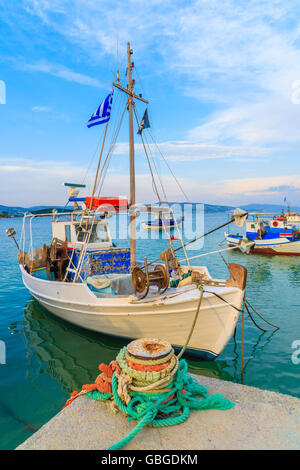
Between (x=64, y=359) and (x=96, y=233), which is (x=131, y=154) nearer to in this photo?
(x=96, y=233)

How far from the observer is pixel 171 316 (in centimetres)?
696

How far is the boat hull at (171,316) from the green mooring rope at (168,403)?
3122 millimetres

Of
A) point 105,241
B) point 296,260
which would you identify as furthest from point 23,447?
point 296,260

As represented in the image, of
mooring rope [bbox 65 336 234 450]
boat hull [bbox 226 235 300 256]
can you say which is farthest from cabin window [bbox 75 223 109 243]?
boat hull [bbox 226 235 300 256]

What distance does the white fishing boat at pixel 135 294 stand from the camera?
262 inches

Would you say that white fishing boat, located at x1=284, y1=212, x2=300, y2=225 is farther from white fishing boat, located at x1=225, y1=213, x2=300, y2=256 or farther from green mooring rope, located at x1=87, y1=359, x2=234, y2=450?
green mooring rope, located at x1=87, y1=359, x2=234, y2=450

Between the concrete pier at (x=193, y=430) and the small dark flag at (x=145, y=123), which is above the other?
the small dark flag at (x=145, y=123)

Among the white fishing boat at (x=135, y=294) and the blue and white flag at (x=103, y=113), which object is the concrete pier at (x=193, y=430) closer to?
the white fishing boat at (x=135, y=294)

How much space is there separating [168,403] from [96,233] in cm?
972

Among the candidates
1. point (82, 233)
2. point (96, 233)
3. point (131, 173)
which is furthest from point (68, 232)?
point (131, 173)

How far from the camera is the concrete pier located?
2.68 m

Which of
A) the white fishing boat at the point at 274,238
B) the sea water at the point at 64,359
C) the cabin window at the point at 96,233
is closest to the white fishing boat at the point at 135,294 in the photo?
the cabin window at the point at 96,233

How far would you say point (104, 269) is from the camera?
10172 millimetres

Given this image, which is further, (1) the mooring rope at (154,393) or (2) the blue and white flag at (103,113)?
(2) the blue and white flag at (103,113)
